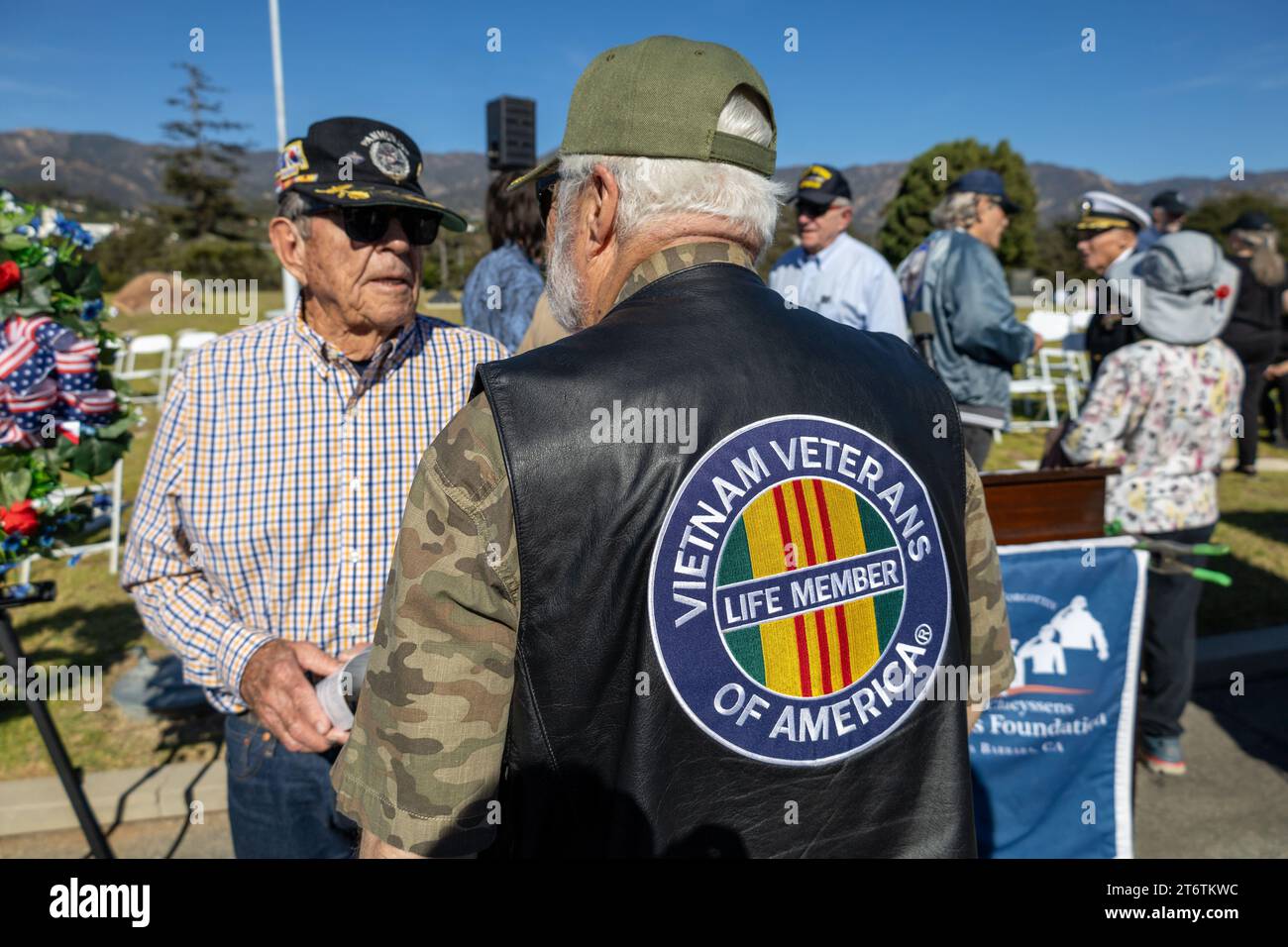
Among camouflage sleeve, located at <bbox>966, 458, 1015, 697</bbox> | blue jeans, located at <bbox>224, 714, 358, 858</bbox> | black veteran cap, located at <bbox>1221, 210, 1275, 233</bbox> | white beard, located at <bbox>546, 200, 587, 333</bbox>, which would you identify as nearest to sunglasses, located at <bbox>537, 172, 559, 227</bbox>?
white beard, located at <bbox>546, 200, 587, 333</bbox>

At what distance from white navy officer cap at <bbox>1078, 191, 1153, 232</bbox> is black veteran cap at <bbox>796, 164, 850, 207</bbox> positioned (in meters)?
1.32

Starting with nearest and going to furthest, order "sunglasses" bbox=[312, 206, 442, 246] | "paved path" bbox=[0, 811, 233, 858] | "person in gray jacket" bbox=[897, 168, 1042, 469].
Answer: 1. "sunglasses" bbox=[312, 206, 442, 246]
2. "paved path" bbox=[0, 811, 233, 858]
3. "person in gray jacket" bbox=[897, 168, 1042, 469]

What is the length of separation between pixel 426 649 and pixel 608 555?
0.24 meters

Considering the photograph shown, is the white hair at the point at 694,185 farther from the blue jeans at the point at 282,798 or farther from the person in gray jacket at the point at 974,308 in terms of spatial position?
the person in gray jacket at the point at 974,308

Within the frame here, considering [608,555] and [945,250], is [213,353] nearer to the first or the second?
[608,555]

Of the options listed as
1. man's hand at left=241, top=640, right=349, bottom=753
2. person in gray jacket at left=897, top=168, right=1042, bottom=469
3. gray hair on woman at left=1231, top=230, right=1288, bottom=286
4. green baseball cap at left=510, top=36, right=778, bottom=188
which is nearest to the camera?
green baseball cap at left=510, top=36, right=778, bottom=188

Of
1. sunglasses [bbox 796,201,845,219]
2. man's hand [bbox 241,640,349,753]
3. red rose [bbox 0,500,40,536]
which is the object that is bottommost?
man's hand [bbox 241,640,349,753]

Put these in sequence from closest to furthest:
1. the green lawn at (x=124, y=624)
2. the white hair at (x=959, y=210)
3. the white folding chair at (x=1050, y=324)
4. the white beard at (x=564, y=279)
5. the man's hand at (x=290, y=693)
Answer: the white beard at (x=564, y=279), the man's hand at (x=290, y=693), the green lawn at (x=124, y=624), the white hair at (x=959, y=210), the white folding chair at (x=1050, y=324)

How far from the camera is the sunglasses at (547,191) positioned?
4.66 feet

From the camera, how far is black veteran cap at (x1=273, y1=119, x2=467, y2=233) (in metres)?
2.04

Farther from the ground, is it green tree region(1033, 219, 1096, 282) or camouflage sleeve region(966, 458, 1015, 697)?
green tree region(1033, 219, 1096, 282)

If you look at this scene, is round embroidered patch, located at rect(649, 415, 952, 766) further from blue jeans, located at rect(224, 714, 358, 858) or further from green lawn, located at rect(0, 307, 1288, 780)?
green lawn, located at rect(0, 307, 1288, 780)

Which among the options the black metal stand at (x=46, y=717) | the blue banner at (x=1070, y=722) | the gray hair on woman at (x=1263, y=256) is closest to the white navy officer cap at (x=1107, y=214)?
the blue banner at (x=1070, y=722)
